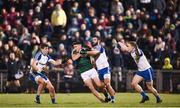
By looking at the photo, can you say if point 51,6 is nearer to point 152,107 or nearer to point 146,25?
point 146,25

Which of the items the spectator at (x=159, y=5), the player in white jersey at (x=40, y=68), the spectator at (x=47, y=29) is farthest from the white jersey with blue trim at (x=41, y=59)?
the spectator at (x=159, y=5)

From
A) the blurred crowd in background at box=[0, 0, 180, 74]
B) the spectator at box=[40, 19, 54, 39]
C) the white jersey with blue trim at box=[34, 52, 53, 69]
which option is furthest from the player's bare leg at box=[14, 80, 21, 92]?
the white jersey with blue trim at box=[34, 52, 53, 69]

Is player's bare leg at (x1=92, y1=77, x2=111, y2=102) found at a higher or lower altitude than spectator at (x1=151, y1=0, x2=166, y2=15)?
lower

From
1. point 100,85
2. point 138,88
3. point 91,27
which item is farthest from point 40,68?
point 91,27

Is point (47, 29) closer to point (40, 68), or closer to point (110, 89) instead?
point (40, 68)

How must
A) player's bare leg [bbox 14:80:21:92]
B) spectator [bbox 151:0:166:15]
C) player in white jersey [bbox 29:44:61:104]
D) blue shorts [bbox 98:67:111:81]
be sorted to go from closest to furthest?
player in white jersey [bbox 29:44:61:104] → blue shorts [bbox 98:67:111:81] → player's bare leg [bbox 14:80:21:92] → spectator [bbox 151:0:166:15]

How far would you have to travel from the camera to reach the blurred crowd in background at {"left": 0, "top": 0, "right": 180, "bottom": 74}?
35125 mm

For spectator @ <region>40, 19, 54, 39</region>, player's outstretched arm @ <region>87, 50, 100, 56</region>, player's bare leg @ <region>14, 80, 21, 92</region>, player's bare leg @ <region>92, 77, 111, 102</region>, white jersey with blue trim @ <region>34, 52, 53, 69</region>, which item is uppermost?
spectator @ <region>40, 19, 54, 39</region>

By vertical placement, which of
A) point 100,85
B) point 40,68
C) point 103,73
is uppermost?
point 40,68

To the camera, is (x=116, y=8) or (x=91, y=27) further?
(x=116, y=8)

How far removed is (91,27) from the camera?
36.4m

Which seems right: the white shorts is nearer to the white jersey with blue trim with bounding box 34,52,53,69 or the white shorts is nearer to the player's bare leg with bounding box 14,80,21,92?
the white jersey with blue trim with bounding box 34,52,53,69

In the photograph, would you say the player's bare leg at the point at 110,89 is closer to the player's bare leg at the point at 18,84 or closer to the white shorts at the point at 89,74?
the white shorts at the point at 89,74

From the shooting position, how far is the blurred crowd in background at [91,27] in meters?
35.1
